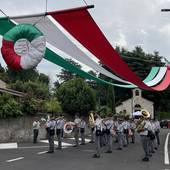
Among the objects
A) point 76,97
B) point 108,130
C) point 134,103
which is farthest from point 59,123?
point 134,103

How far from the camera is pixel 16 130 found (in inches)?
1272

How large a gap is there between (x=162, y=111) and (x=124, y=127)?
70.6 m

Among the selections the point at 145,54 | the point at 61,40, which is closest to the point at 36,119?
the point at 61,40

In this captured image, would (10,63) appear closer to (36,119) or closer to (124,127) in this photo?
(124,127)

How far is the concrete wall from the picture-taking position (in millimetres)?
31719

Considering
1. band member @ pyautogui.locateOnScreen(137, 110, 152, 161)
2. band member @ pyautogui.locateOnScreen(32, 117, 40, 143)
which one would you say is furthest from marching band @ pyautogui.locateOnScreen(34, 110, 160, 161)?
band member @ pyautogui.locateOnScreen(32, 117, 40, 143)

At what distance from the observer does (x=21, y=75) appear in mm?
98500

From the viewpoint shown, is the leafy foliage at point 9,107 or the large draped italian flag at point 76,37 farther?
the leafy foliage at point 9,107

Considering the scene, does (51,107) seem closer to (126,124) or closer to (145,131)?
(126,124)

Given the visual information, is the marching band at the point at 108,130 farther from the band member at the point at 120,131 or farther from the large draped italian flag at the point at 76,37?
the large draped italian flag at the point at 76,37

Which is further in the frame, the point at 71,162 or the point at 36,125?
the point at 36,125

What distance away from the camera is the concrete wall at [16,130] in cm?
3172

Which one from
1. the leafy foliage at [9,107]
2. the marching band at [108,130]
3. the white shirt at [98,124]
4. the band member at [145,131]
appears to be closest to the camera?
the band member at [145,131]

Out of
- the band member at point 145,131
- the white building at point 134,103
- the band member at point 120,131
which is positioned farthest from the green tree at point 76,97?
the white building at point 134,103
